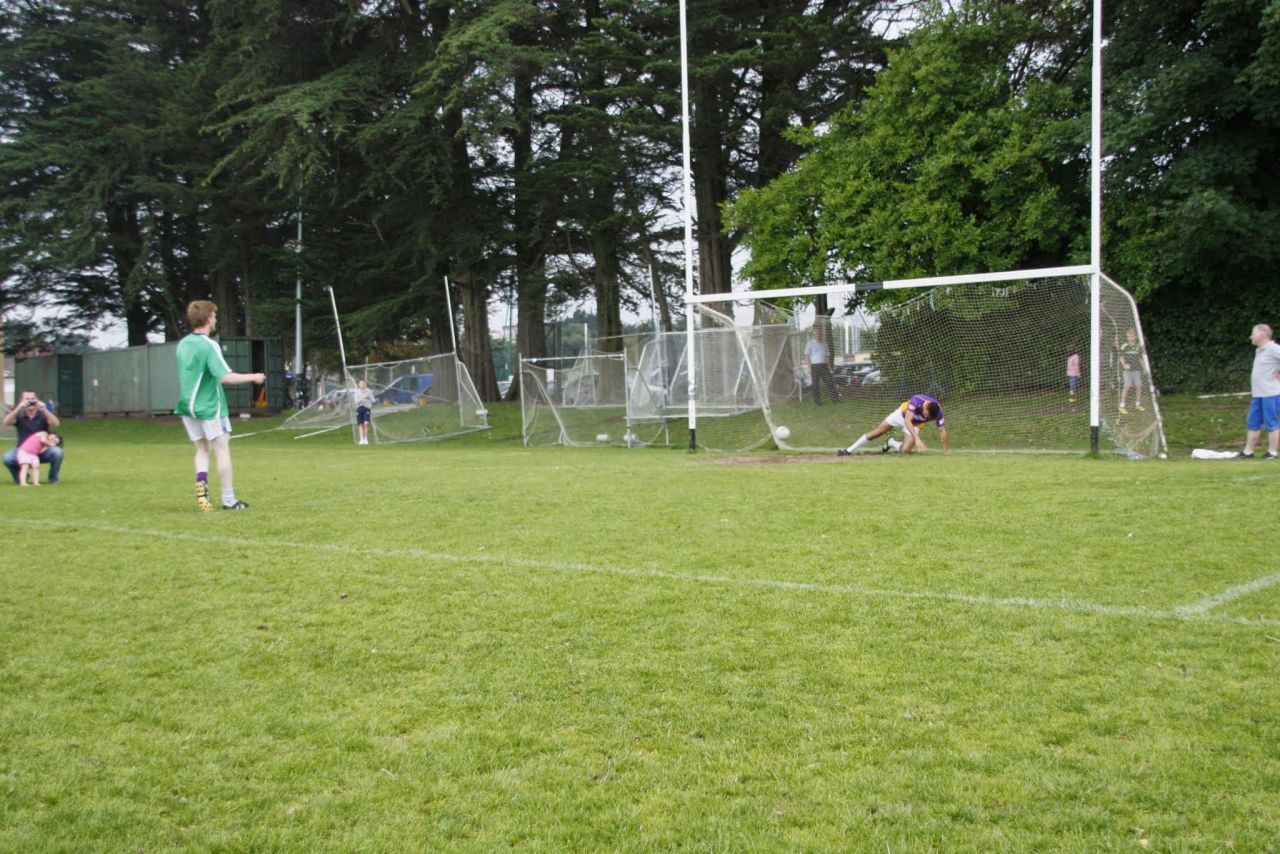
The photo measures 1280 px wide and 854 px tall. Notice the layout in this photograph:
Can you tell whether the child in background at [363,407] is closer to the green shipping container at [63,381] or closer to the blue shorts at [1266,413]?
the blue shorts at [1266,413]

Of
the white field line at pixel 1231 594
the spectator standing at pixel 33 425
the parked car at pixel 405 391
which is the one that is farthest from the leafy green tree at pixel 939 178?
the white field line at pixel 1231 594

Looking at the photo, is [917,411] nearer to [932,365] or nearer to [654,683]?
[932,365]

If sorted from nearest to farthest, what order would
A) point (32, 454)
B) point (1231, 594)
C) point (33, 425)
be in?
1. point (1231, 594)
2. point (32, 454)
3. point (33, 425)

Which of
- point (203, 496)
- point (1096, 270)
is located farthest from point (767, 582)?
point (1096, 270)

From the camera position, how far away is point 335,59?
3103 centimetres

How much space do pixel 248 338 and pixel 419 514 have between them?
3032 cm

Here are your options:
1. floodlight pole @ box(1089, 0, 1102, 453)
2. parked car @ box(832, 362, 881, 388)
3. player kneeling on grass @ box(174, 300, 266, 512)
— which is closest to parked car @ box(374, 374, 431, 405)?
parked car @ box(832, 362, 881, 388)

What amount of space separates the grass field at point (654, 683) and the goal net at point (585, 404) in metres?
12.4

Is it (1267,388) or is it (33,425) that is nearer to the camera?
(1267,388)

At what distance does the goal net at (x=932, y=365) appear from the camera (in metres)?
16.8

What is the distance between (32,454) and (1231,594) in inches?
540

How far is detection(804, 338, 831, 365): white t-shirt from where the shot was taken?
698 inches

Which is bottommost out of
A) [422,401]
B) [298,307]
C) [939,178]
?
[422,401]

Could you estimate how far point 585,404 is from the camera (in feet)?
70.8
